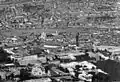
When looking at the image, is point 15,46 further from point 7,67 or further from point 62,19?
point 62,19

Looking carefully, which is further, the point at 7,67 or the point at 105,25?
the point at 105,25

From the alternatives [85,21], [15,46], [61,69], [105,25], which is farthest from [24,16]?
[61,69]

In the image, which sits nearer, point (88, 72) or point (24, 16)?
point (88, 72)

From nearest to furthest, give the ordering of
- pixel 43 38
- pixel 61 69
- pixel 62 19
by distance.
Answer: pixel 61 69 < pixel 43 38 < pixel 62 19

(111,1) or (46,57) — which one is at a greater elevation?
(111,1)

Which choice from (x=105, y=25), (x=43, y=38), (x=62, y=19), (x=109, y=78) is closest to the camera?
(x=109, y=78)

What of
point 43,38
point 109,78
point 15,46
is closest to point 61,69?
point 109,78

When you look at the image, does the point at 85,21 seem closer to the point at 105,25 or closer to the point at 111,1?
the point at 105,25

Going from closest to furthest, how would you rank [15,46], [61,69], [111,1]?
[61,69] < [15,46] < [111,1]

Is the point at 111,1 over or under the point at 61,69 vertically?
over
